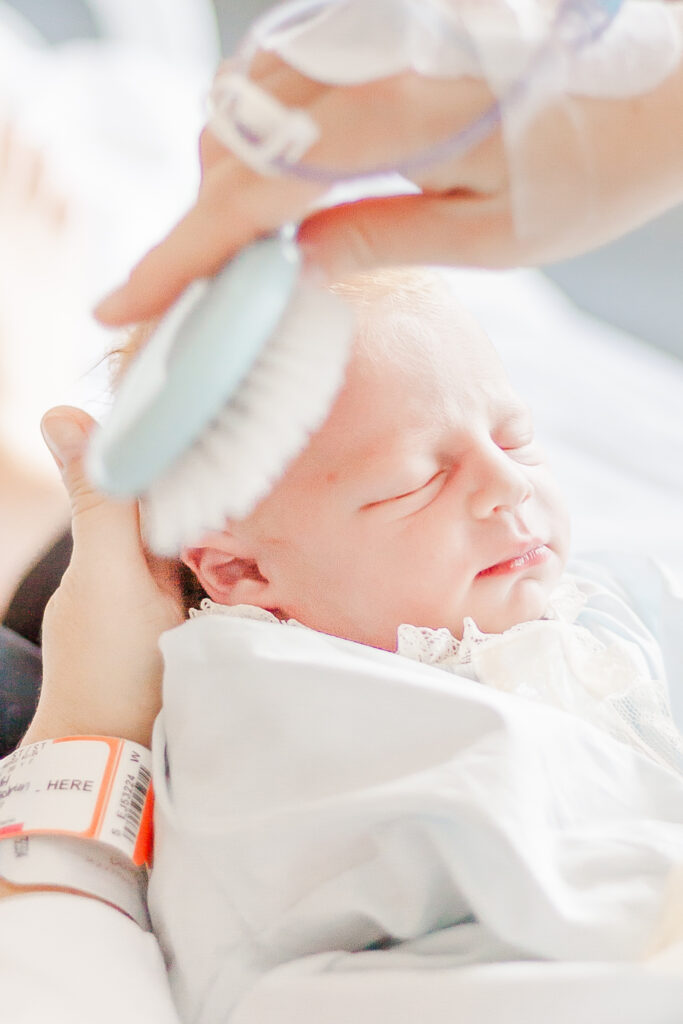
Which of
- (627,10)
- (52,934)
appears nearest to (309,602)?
Answer: (52,934)

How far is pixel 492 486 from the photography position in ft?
2.22

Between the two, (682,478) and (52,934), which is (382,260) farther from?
(682,478)

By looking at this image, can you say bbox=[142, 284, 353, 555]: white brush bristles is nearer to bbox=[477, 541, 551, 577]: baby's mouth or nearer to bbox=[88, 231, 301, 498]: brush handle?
bbox=[88, 231, 301, 498]: brush handle

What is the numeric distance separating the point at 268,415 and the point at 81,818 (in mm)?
310

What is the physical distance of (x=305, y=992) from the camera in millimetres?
550

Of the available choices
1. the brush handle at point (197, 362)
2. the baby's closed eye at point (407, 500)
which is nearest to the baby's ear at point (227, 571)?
the baby's closed eye at point (407, 500)

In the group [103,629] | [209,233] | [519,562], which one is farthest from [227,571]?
[209,233]

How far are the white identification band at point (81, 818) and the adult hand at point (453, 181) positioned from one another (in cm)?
37

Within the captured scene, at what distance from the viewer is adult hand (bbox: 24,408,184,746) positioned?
0.75m

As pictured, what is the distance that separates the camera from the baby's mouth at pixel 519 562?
70 centimetres

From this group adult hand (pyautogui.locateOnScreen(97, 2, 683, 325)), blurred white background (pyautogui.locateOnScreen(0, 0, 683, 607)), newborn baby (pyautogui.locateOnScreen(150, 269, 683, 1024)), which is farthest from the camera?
blurred white background (pyautogui.locateOnScreen(0, 0, 683, 607))

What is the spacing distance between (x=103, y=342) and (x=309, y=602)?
1.98 ft

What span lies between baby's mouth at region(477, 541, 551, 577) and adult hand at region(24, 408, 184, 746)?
25cm

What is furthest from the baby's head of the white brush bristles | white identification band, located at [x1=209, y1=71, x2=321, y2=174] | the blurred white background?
the blurred white background
